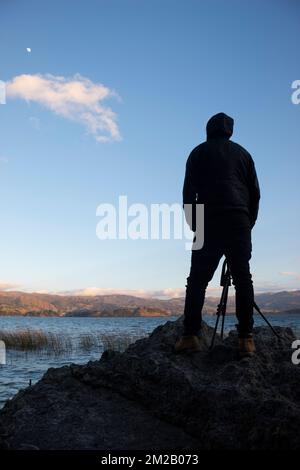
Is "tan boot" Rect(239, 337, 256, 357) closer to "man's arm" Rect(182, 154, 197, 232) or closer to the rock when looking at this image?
the rock

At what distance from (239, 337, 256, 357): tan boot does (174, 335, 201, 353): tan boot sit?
0.53 m

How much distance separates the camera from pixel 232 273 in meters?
4.95

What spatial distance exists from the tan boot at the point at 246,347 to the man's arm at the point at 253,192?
1465mm

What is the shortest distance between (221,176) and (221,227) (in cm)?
63

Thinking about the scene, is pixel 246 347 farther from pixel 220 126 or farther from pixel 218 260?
pixel 220 126

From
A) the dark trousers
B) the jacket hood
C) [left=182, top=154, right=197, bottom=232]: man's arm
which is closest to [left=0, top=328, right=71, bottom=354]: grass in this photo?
the dark trousers

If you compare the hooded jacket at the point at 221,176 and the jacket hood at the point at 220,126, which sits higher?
the jacket hood at the point at 220,126

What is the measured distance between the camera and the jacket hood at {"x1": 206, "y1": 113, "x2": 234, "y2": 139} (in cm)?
536

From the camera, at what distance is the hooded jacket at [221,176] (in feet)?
16.5

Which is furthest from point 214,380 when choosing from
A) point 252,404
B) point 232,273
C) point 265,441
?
point 232,273

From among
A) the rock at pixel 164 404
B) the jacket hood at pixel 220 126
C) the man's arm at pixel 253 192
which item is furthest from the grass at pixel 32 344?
the jacket hood at pixel 220 126

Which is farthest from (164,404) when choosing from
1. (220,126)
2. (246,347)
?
(220,126)

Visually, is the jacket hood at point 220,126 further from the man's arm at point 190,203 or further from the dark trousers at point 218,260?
the dark trousers at point 218,260
